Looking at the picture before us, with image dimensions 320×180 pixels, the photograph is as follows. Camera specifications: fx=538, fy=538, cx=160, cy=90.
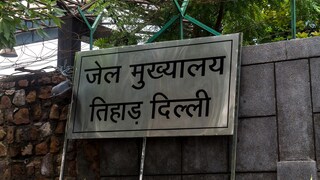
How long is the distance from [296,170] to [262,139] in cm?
36

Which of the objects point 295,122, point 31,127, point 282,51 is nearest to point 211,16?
point 282,51

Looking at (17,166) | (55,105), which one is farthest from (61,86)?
(17,166)

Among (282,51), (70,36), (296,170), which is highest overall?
(70,36)

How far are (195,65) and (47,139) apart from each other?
1800 mm

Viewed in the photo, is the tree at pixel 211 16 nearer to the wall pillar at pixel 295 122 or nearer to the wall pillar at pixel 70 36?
the wall pillar at pixel 70 36

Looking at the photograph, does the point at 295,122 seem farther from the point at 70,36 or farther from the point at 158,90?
the point at 70,36

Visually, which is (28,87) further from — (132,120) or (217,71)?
(217,71)

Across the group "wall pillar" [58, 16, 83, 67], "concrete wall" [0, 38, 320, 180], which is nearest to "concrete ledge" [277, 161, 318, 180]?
"concrete wall" [0, 38, 320, 180]

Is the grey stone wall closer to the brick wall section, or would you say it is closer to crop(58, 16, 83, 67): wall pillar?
the brick wall section

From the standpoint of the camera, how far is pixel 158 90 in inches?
181

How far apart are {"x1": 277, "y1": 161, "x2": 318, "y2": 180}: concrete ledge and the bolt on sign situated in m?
0.49

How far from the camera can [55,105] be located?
17.6ft

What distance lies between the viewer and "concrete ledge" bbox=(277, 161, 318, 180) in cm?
393

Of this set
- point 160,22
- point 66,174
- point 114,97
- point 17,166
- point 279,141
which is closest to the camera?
point 279,141
